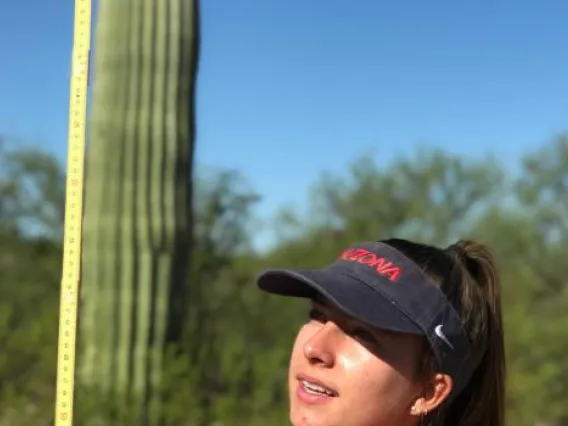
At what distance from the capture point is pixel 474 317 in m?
1.92

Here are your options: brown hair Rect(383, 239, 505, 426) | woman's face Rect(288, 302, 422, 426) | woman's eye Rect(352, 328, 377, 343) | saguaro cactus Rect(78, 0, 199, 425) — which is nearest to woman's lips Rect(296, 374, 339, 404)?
woman's face Rect(288, 302, 422, 426)

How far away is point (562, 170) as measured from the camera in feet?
31.6

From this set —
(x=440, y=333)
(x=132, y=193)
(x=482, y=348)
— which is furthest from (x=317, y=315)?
(x=132, y=193)

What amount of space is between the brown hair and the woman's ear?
0.10 feet

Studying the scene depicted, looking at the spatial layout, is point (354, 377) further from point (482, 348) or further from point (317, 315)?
point (482, 348)

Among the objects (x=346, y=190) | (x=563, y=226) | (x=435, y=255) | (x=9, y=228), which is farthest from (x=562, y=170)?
(x=435, y=255)

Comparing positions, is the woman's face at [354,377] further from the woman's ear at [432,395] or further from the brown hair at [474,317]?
the brown hair at [474,317]

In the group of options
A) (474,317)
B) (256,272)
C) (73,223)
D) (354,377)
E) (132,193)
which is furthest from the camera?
(256,272)

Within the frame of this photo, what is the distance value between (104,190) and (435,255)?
310cm

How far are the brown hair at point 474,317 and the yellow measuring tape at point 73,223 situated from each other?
2.61 feet

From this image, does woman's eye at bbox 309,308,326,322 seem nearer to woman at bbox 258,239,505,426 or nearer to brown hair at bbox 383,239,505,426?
woman at bbox 258,239,505,426

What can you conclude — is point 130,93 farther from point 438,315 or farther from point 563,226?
point 563,226

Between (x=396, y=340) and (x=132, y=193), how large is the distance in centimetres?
316

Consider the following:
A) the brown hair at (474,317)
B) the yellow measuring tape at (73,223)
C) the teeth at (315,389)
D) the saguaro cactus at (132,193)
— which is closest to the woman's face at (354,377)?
the teeth at (315,389)
